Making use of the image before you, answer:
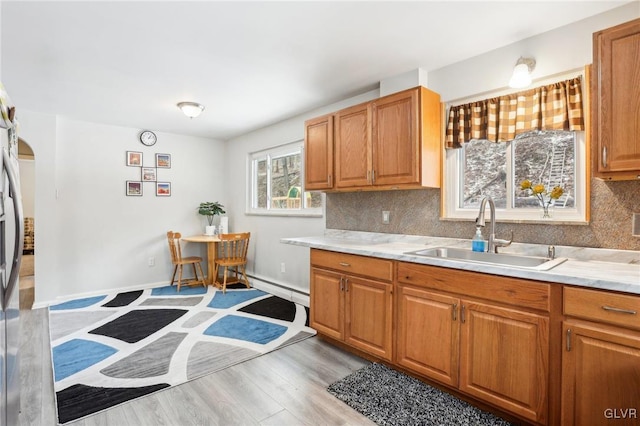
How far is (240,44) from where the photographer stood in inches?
93.0

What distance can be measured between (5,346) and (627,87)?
10.0ft

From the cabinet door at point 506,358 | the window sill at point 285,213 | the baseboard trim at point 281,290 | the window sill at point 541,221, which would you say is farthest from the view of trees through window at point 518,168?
the baseboard trim at point 281,290

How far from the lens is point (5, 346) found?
1.30m

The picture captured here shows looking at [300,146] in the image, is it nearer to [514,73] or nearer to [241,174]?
[241,174]

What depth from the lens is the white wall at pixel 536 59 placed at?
201cm

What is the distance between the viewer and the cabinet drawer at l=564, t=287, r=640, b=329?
140cm

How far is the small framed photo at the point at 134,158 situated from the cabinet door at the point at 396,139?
146 inches

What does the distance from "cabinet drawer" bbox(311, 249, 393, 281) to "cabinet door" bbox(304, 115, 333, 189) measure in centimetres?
74

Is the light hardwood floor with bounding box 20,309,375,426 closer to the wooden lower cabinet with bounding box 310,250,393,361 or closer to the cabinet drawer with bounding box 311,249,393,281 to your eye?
the wooden lower cabinet with bounding box 310,250,393,361

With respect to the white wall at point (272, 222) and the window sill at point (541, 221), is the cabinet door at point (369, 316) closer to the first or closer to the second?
the window sill at point (541, 221)

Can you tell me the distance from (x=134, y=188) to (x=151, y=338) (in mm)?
2637

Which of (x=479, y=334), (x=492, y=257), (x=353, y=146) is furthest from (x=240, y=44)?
(x=479, y=334)

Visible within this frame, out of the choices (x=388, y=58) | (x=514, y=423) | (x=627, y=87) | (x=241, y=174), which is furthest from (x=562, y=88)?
(x=241, y=174)

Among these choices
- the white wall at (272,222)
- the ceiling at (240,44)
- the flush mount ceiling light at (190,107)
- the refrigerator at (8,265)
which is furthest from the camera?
the white wall at (272,222)
